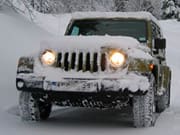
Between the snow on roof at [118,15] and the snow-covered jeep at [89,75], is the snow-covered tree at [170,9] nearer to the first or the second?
the snow on roof at [118,15]

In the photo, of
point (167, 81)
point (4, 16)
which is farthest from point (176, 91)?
point (4, 16)

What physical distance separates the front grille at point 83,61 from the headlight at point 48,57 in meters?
0.09

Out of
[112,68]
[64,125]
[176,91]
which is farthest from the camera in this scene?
[176,91]

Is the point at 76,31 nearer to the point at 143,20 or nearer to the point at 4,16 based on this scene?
the point at 143,20

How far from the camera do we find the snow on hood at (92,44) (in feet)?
23.1

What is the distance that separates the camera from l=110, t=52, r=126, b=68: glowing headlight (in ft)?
22.9

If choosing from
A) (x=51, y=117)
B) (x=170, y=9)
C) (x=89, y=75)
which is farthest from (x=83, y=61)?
(x=170, y=9)

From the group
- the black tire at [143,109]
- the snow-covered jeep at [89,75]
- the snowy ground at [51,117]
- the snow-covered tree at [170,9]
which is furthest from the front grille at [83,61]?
the snow-covered tree at [170,9]

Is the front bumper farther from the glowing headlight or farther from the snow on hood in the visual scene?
the snow on hood

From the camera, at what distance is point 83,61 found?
7.04m

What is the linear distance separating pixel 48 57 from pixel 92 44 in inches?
24.0

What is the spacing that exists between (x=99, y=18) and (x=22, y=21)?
21.8ft

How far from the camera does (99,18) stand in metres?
9.15

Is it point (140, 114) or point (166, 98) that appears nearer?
point (140, 114)
